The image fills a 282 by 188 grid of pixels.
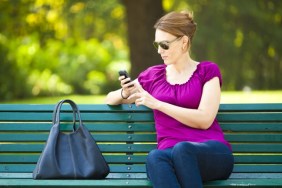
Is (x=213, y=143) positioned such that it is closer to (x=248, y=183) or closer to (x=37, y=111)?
(x=248, y=183)

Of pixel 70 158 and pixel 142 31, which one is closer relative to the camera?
pixel 70 158

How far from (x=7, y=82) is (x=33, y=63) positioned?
2.84 m

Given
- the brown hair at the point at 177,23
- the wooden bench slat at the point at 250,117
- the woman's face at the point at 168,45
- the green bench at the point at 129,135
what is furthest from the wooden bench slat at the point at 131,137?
the brown hair at the point at 177,23

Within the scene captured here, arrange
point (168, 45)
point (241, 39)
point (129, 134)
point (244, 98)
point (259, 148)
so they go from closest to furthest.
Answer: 1. point (168, 45)
2. point (259, 148)
3. point (129, 134)
4. point (244, 98)
5. point (241, 39)

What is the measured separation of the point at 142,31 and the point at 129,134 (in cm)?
534

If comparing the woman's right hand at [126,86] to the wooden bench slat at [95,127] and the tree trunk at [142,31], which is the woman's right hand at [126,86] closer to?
the wooden bench slat at [95,127]

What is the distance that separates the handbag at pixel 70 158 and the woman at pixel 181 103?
393mm

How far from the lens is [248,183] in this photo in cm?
438

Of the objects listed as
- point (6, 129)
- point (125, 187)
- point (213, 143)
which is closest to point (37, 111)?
point (6, 129)

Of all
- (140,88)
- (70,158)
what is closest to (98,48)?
(140,88)

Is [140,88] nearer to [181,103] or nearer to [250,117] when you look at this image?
[181,103]

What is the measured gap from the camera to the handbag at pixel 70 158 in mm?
4477

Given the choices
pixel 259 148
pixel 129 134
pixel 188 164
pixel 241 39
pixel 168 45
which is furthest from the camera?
pixel 241 39

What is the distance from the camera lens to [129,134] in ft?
16.5
